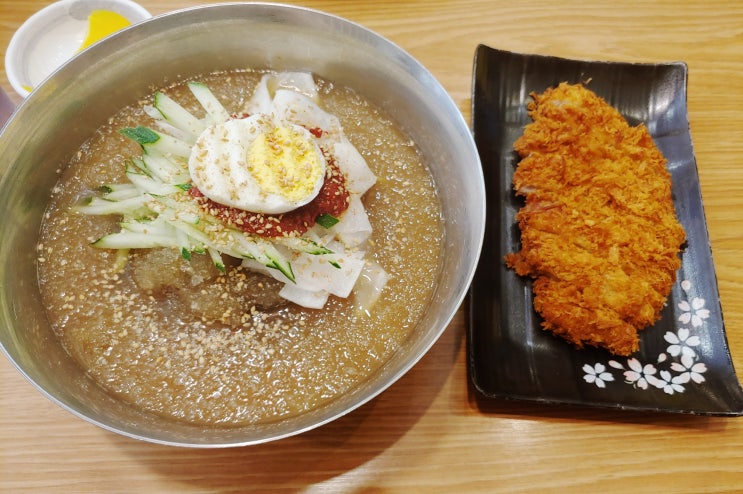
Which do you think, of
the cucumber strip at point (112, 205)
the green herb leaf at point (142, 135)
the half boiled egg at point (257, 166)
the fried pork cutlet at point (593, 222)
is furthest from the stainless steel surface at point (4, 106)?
the fried pork cutlet at point (593, 222)

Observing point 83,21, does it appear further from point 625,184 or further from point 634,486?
point 634,486

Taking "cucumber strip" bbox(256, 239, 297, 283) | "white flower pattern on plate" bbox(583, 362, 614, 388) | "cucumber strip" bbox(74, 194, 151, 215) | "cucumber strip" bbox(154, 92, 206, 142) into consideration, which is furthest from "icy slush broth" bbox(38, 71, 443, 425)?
"white flower pattern on plate" bbox(583, 362, 614, 388)

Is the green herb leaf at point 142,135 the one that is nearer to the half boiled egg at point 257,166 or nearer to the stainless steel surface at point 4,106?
the half boiled egg at point 257,166

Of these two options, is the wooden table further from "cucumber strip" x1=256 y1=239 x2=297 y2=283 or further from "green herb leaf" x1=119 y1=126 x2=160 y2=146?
"green herb leaf" x1=119 y1=126 x2=160 y2=146

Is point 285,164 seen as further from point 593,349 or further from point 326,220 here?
point 593,349

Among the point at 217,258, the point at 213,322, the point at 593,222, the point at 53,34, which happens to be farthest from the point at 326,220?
the point at 53,34

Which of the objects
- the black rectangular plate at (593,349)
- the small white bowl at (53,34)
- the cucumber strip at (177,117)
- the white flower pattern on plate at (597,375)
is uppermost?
the small white bowl at (53,34)
